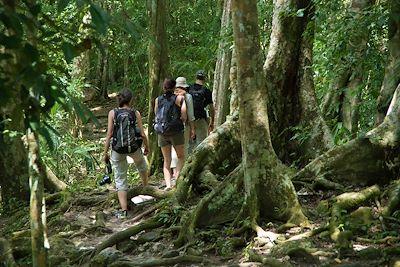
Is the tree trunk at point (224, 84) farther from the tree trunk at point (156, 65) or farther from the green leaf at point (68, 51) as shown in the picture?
the green leaf at point (68, 51)

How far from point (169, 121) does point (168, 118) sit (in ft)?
0.17

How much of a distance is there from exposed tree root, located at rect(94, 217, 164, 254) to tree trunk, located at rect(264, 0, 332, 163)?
2.49 meters

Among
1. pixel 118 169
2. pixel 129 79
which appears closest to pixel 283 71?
pixel 118 169

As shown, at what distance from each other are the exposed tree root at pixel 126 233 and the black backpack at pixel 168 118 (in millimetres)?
2019

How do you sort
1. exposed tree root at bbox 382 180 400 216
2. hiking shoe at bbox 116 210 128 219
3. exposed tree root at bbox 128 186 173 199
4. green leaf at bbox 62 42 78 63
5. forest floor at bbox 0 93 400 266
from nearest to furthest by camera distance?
green leaf at bbox 62 42 78 63 → forest floor at bbox 0 93 400 266 → exposed tree root at bbox 382 180 400 216 → hiking shoe at bbox 116 210 128 219 → exposed tree root at bbox 128 186 173 199

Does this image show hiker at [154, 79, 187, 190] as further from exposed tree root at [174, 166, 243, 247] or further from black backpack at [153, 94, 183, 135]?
exposed tree root at [174, 166, 243, 247]

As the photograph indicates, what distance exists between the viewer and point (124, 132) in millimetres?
8062

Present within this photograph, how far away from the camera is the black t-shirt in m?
10.3

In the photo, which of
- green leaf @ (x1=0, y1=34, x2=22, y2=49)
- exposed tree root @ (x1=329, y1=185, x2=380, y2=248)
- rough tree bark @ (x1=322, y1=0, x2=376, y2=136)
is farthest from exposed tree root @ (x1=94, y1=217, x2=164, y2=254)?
green leaf @ (x1=0, y1=34, x2=22, y2=49)

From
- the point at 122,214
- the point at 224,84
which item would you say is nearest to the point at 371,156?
the point at 122,214

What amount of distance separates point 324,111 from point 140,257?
5211 mm

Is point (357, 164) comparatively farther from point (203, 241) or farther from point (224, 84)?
point (224, 84)

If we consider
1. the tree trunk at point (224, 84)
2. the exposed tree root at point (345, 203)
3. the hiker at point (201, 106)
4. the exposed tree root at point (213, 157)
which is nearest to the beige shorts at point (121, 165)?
the exposed tree root at point (213, 157)

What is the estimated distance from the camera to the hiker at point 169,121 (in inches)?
351
